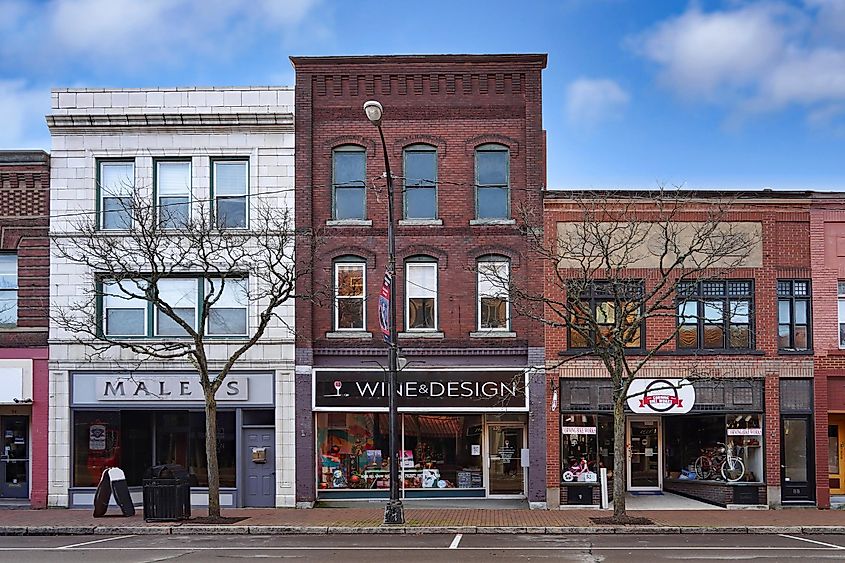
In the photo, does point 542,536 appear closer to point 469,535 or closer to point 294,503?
point 469,535

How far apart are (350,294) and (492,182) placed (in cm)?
488

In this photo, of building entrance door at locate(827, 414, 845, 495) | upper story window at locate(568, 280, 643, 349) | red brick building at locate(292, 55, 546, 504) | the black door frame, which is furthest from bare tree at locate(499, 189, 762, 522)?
building entrance door at locate(827, 414, 845, 495)

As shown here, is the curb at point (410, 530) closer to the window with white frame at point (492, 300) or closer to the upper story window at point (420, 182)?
the window with white frame at point (492, 300)

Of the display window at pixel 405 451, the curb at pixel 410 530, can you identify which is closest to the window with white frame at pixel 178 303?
the display window at pixel 405 451

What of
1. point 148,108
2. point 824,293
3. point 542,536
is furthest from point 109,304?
point 824,293

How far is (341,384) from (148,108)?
9.07 meters

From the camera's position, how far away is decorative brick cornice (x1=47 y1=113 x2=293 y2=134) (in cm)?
2530

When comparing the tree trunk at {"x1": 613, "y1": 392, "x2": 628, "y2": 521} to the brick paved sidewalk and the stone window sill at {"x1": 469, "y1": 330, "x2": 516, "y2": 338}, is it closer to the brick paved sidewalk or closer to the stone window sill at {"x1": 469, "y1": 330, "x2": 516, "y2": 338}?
the brick paved sidewalk

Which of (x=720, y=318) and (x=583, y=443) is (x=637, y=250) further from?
(x=583, y=443)

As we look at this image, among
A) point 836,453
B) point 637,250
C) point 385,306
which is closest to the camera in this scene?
point 385,306

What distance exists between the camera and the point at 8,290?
2555 centimetres

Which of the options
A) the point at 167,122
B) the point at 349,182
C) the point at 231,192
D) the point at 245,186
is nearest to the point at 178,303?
the point at 231,192

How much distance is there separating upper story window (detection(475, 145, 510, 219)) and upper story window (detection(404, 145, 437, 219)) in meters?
1.19

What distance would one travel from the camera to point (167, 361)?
24859mm
